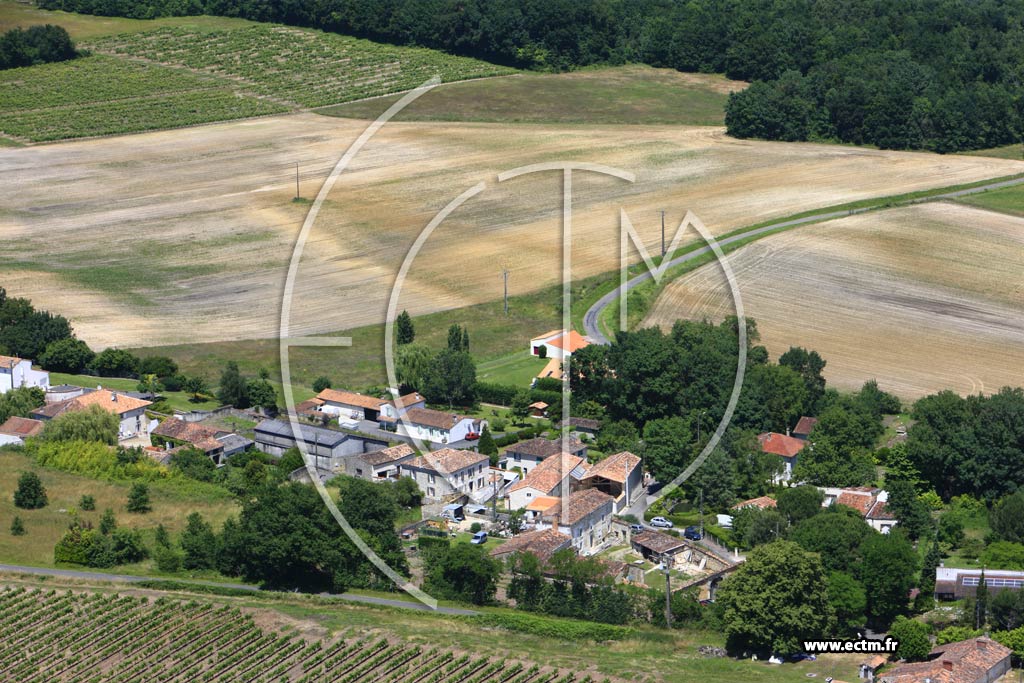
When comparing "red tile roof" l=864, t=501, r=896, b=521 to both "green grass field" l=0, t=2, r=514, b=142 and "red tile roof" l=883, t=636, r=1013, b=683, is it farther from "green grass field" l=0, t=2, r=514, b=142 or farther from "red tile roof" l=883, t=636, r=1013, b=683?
"green grass field" l=0, t=2, r=514, b=142

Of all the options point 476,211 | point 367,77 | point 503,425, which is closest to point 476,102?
point 367,77

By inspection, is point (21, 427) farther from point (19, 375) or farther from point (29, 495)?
point (29, 495)

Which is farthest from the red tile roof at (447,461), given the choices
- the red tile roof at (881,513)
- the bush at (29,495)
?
the red tile roof at (881,513)

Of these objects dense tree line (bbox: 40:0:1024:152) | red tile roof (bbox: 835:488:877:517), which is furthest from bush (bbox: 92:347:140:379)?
dense tree line (bbox: 40:0:1024:152)

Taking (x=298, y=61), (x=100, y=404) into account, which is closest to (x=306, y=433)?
(x=100, y=404)

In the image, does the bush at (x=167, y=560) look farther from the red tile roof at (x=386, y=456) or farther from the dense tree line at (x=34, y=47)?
the dense tree line at (x=34, y=47)

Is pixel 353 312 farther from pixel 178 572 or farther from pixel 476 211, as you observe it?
pixel 178 572

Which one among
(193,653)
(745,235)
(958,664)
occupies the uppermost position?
(745,235)
